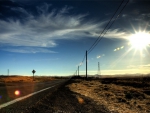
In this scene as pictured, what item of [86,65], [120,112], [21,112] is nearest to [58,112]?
[21,112]

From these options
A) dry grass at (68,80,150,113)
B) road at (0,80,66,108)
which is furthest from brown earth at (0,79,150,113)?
road at (0,80,66,108)

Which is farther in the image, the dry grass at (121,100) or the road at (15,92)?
the road at (15,92)

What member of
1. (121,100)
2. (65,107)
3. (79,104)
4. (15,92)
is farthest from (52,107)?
(15,92)

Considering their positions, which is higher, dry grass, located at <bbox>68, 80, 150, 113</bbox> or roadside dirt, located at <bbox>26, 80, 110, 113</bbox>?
roadside dirt, located at <bbox>26, 80, 110, 113</bbox>

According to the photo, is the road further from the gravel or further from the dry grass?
the dry grass

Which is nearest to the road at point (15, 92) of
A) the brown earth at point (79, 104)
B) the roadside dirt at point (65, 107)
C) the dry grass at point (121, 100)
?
the brown earth at point (79, 104)

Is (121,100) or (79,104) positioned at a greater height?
(79,104)

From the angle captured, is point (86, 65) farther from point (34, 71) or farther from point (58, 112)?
point (58, 112)

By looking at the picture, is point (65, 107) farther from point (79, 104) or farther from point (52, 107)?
point (79, 104)

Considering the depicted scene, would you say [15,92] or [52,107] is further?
[15,92]

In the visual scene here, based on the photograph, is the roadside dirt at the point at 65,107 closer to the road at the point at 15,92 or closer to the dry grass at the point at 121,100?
the dry grass at the point at 121,100

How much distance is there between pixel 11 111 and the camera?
6.38 m

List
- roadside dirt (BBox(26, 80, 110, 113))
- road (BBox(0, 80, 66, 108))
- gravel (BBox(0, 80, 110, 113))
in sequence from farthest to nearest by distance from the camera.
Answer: road (BBox(0, 80, 66, 108))
roadside dirt (BBox(26, 80, 110, 113))
gravel (BBox(0, 80, 110, 113))

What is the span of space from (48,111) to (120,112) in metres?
3.11
